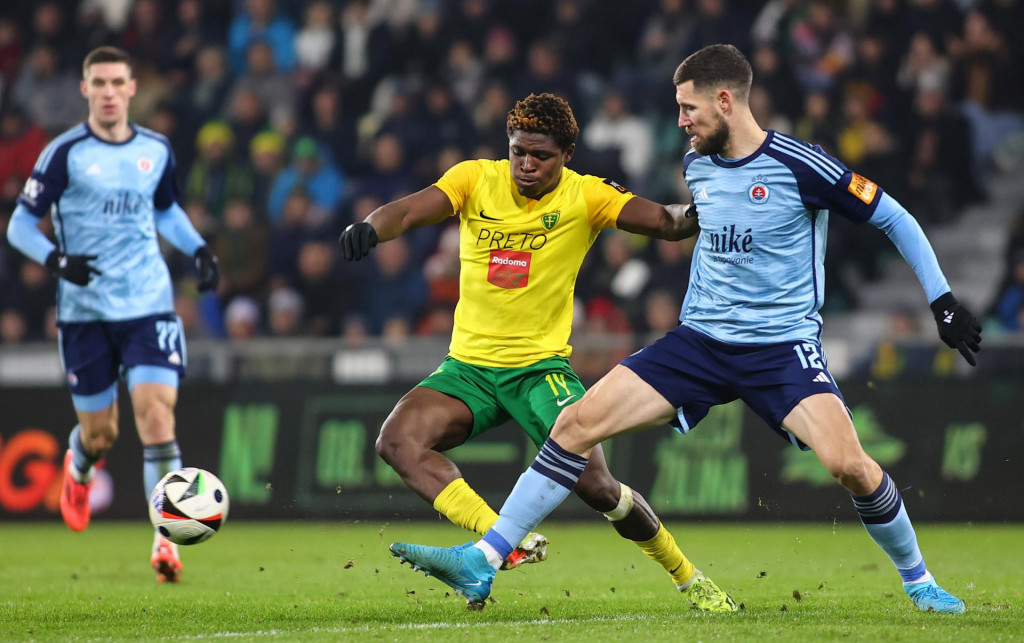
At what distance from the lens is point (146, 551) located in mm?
9898

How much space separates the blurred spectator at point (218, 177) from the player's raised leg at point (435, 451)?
9122 mm

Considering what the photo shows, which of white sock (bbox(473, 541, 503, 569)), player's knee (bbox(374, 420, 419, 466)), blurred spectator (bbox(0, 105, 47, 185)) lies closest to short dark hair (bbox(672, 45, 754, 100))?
player's knee (bbox(374, 420, 419, 466))

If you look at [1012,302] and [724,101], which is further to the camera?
[1012,302]

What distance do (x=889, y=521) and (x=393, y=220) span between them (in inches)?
98.3

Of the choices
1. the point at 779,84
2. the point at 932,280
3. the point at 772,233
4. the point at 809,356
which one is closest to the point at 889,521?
the point at 809,356

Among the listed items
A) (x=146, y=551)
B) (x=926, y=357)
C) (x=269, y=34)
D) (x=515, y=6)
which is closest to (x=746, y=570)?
(x=926, y=357)

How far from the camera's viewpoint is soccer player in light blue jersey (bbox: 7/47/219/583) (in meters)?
8.05

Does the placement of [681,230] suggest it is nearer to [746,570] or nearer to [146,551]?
[746,570]

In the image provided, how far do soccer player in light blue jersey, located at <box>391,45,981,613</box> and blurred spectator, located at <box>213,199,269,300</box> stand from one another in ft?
28.6

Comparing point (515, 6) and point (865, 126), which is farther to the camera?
point (515, 6)

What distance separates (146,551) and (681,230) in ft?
17.6

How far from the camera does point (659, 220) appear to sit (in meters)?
6.32

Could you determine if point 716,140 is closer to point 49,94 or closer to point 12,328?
point 12,328

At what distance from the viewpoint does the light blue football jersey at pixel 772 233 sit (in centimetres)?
581
